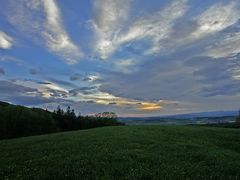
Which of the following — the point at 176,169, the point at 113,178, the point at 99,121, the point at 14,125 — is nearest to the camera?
the point at 113,178

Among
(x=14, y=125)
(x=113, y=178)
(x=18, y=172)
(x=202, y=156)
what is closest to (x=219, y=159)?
(x=202, y=156)

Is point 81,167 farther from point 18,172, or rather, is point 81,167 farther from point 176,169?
point 176,169

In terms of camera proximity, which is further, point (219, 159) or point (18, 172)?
point (219, 159)

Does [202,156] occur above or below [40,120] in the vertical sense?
below

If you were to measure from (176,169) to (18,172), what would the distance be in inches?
328

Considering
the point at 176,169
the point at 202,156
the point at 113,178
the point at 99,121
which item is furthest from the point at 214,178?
the point at 99,121

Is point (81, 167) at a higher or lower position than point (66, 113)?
lower

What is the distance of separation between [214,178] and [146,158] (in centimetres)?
545

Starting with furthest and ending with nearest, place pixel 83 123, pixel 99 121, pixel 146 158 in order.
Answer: pixel 99 121 < pixel 83 123 < pixel 146 158

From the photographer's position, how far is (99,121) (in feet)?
418

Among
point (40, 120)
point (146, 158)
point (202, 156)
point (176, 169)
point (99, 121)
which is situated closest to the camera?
point (176, 169)

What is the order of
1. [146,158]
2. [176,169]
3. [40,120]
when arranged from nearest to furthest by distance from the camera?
[176,169]
[146,158]
[40,120]

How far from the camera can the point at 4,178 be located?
45.0ft

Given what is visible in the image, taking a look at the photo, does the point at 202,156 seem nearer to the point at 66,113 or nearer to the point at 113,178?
the point at 113,178
